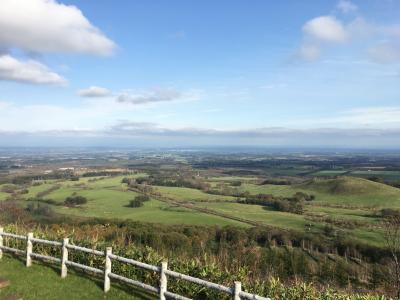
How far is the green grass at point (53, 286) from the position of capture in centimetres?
1218

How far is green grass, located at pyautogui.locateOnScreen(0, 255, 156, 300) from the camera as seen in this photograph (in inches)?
480

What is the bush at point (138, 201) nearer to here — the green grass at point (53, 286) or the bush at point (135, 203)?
the bush at point (135, 203)

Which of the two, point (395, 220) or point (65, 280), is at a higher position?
point (395, 220)

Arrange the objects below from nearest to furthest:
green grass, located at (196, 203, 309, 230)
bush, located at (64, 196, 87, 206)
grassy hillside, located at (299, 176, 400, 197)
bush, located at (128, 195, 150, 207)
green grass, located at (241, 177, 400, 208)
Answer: green grass, located at (196, 203, 309, 230), bush, located at (128, 195, 150, 207), bush, located at (64, 196, 87, 206), green grass, located at (241, 177, 400, 208), grassy hillside, located at (299, 176, 400, 197)

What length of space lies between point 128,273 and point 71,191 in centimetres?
8013

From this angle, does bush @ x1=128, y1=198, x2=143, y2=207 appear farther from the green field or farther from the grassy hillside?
the grassy hillside

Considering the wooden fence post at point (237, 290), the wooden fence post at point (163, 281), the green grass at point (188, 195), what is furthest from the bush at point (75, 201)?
the wooden fence post at point (237, 290)

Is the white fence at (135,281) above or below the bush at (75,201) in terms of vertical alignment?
above

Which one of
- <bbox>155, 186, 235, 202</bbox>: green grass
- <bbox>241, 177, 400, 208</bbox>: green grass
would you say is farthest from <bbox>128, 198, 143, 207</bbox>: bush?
<bbox>241, 177, 400, 208</bbox>: green grass

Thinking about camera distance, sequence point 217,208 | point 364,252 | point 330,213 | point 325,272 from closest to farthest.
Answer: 1. point 325,272
2. point 364,252
3. point 330,213
4. point 217,208

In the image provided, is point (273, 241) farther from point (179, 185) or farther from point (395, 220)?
point (179, 185)

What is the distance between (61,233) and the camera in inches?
725

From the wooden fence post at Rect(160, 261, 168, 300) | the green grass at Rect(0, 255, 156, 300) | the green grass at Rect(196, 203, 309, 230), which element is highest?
the wooden fence post at Rect(160, 261, 168, 300)

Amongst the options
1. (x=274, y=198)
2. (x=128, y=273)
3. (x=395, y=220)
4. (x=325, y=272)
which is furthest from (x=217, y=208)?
(x=128, y=273)
